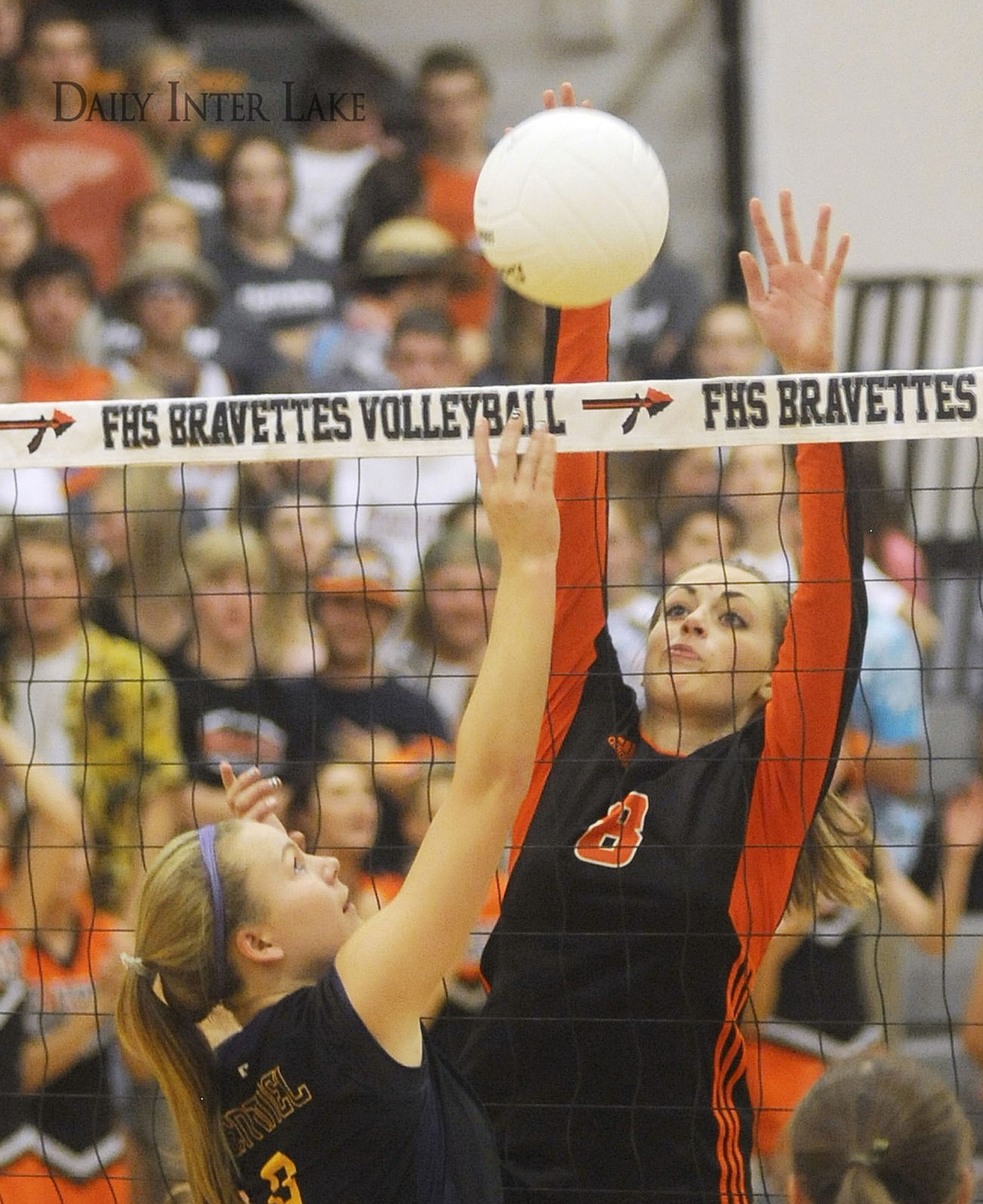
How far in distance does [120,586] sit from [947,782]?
296 cm

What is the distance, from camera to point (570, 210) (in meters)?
3.14

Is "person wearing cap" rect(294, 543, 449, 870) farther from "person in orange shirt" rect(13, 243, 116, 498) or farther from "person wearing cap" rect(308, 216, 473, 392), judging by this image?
"person wearing cap" rect(308, 216, 473, 392)

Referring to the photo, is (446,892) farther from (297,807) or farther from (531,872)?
(297,807)

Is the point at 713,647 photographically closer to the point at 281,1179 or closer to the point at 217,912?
the point at 217,912

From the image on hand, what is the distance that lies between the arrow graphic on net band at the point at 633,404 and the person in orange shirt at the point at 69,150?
564 cm

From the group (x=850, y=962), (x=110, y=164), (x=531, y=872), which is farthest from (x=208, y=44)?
(x=531, y=872)

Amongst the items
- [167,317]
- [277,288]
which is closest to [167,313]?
[167,317]

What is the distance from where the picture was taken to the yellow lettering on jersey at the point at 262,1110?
2.62 m

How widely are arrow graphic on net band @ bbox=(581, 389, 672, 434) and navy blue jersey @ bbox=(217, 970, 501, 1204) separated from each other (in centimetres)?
117

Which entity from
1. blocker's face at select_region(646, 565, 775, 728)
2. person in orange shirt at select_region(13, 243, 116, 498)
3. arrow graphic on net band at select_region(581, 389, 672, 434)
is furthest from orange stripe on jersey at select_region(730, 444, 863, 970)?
person in orange shirt at select_region(13, 243, 116, 498)

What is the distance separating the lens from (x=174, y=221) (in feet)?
26.3

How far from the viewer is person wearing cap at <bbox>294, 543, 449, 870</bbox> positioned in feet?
16.3

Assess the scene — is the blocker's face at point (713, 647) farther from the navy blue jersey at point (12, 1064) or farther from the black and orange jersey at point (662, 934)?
the navy blue jersey at point (12, 1064)

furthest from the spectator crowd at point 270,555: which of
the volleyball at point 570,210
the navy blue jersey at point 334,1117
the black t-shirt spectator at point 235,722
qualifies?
the navy blue jersey at point 334,1117
